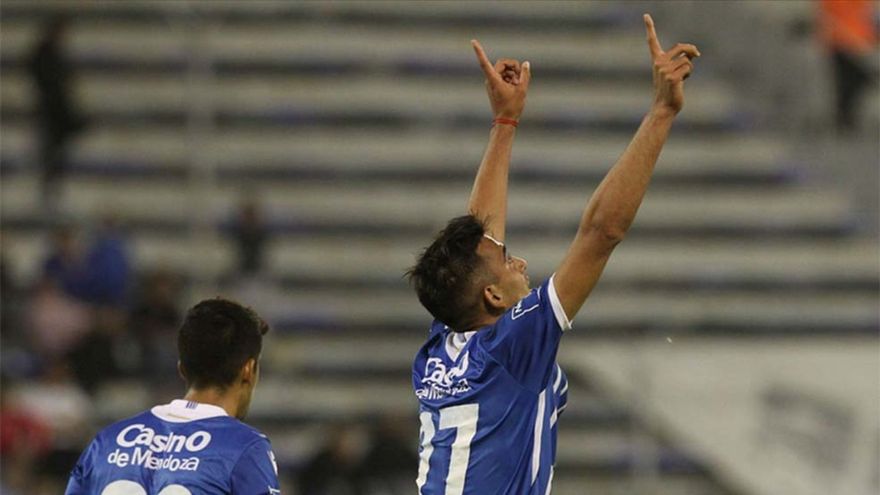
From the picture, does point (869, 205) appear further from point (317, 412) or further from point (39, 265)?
point (39, 265)

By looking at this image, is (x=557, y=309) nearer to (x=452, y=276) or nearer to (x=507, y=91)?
(x=452, y=276)

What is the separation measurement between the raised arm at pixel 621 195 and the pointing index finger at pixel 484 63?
93 centimetres

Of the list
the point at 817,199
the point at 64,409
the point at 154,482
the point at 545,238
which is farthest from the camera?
the point at 817,199

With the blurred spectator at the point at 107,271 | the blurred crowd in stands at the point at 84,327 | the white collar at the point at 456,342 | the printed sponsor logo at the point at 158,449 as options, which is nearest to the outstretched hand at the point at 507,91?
the white collar at the point at 456,342

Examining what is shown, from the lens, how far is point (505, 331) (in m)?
5.12

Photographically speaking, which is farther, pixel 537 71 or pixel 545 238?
pixel 537 71

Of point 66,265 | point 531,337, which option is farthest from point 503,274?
point 66,265

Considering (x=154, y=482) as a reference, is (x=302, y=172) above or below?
above

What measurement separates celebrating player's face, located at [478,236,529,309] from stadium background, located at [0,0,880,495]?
7.26 metres

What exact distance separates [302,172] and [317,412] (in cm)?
245

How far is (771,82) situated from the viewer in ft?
55.8

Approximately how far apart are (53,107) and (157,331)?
2.62m

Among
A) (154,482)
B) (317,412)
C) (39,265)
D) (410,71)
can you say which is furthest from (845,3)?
(154,482)

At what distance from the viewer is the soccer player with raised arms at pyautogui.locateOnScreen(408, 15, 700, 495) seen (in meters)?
5.05
